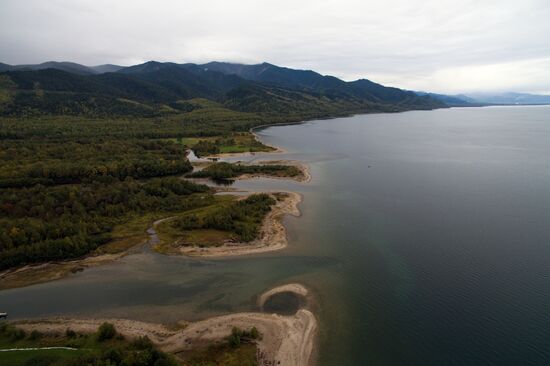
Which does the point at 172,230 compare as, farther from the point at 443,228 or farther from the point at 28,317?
the point at 443,228

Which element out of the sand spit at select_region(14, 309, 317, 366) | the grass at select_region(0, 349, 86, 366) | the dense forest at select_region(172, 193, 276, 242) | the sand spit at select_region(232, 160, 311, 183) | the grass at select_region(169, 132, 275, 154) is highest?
the grass at select_region(169, 132, 275, 154)

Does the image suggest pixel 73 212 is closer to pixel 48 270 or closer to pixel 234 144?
pixel 48 270

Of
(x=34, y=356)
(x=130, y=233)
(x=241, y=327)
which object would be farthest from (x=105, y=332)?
(x=130, y=233)

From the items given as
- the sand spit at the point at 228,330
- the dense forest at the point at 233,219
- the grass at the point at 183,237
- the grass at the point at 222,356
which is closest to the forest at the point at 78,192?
the dense forest at the point at 233,219

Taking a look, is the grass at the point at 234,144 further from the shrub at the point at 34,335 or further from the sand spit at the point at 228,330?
the shrub at the point at 34,335

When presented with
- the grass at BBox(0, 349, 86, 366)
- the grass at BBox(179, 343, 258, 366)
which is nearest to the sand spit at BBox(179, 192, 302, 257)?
the grass at BBox(179, 343, 258, 366)

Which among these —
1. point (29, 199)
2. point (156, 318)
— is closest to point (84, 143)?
point (29, 199)

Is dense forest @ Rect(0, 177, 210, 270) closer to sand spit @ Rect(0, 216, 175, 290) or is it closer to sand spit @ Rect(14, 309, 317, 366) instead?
sand spit @ Rect(0, 216, 175, 290)
